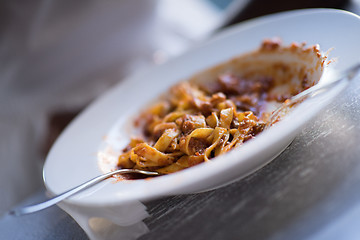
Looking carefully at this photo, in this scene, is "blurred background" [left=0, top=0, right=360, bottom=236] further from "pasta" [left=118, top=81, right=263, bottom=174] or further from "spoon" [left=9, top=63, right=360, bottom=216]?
"spoon" [left=9, top=63, right=360, bottom=216]

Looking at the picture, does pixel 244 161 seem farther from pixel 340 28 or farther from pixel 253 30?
pixel 253 30

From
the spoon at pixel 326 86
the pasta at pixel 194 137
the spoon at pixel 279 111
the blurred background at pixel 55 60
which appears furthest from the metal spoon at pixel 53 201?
the blurred background at pixel 55 60

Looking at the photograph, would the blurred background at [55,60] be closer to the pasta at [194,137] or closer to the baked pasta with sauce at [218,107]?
the baked pasta with sauce at [218,107]

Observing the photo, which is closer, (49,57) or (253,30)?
(253,30)

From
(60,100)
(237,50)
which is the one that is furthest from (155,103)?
(60,100)

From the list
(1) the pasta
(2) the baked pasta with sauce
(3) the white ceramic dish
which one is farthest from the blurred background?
(1) the pasta

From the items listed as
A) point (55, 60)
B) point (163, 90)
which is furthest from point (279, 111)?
point (55, 60)
